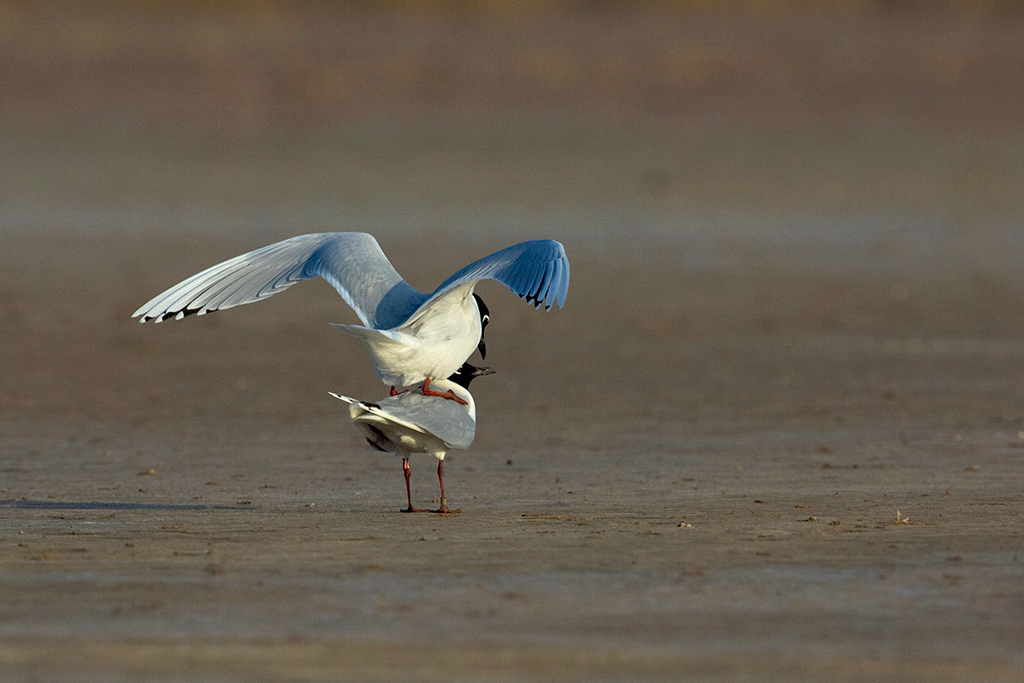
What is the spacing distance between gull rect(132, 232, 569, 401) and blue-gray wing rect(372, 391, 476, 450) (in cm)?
11

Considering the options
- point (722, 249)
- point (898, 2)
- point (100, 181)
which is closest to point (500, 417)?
point (722, 249)

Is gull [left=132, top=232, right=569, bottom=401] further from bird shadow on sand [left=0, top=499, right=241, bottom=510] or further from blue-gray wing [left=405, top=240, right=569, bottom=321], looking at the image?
bird shadow on sand [left=0, top=499, right=241, bottom=510]

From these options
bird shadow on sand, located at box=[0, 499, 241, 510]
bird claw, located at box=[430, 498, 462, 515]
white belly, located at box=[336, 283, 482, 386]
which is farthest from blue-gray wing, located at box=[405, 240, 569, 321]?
bird shadow on sand, located at box=[0, 499, 241, 510]

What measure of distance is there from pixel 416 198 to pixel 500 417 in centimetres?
1406

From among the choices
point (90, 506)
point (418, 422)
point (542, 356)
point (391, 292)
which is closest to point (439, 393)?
point (418, 422)

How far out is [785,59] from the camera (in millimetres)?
31641

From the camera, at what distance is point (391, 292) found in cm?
783

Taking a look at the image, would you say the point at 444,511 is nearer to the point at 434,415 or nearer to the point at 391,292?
the point at 434,415

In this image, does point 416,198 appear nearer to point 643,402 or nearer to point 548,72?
point 548,72

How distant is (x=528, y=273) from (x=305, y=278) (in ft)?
4.42

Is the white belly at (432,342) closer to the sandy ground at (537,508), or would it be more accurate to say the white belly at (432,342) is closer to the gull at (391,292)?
the gull at (391,292)

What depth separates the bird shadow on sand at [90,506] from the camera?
316 inches

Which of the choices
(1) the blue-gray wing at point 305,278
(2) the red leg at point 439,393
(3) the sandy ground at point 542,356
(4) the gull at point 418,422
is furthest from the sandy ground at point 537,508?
(1) the blue-gray wing at point 305,278

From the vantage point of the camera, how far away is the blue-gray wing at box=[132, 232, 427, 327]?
7.80 m
